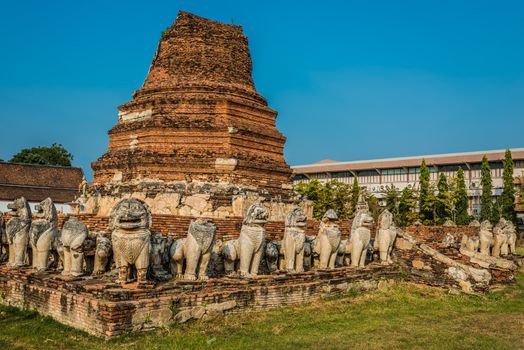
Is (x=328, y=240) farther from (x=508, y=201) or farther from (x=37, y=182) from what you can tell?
(x=37, y=182)

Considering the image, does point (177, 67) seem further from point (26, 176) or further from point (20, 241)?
point (26, 176)

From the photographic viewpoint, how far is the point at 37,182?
1762 inches

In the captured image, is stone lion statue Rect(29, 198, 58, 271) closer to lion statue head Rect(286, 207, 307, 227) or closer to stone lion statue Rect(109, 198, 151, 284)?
stone lion statue Rect(109, 198, 151, 284)

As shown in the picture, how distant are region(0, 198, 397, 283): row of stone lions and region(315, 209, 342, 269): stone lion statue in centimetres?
2

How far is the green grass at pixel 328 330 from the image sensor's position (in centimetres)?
778

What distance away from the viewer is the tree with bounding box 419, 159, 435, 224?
43.5 meters

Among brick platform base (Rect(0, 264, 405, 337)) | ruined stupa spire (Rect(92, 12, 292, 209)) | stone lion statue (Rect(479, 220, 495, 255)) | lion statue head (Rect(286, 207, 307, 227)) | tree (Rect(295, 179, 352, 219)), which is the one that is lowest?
brick platform base (Rect(0, 264, 405, 337))

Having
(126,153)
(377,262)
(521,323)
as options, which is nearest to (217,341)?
(521,323)

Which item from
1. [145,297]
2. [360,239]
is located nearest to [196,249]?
[145,297]

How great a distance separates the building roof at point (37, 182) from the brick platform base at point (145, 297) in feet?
115

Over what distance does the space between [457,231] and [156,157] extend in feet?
40.7

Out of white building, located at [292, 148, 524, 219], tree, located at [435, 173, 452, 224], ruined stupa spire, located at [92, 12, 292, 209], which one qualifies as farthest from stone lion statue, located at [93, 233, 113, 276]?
white building, located at [292, 148, 524, 219]

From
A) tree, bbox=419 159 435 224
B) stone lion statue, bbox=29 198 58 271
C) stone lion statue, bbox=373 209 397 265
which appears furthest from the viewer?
tree, bbox=419 159 435 224

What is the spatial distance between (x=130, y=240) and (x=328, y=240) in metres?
5.00
